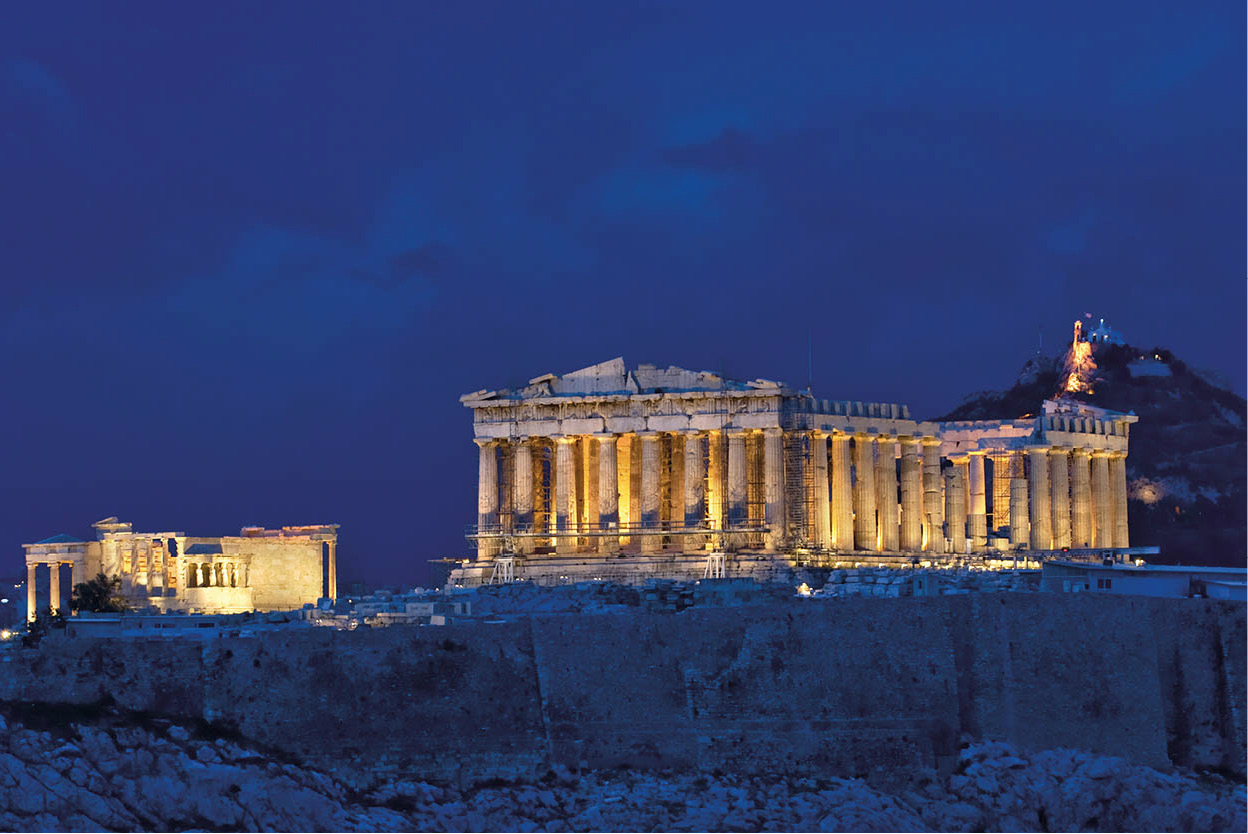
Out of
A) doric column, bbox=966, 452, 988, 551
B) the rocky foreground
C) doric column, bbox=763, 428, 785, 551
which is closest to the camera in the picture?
the rocky foreground

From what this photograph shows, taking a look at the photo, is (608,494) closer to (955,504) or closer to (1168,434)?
(955,504)

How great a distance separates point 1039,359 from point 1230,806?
7550cm

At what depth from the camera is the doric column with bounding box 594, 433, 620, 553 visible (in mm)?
77500

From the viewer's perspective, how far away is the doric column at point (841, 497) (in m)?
77.3

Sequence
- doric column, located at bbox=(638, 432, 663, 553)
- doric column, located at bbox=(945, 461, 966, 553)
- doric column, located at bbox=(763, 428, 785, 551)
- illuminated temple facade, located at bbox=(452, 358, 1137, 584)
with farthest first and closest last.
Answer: doric column, located at bbox=(945, 461, 966, 553) < doric column, located at bbox=(638, 432, 663, 553) < illuminated temple facade, located at bbox=(452, 358, 1137, 584) < doric column, located at bbox=(763, 428, 785, 551)

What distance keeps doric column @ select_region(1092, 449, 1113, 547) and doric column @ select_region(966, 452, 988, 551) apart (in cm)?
439

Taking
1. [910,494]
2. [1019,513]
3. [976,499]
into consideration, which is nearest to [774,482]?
[910,494]

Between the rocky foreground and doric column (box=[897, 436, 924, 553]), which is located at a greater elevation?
doric column (box=[897, 436, 924, 553])

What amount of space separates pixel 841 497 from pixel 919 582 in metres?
17.4

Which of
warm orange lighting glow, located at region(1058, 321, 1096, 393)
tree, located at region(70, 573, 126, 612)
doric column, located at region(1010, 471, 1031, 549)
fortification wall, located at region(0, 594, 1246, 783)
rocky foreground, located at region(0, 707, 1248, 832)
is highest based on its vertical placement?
warm orange lighting glow, located at region(1058, 321, 1096, 393)

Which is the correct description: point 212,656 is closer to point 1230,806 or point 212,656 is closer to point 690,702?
point 690,702

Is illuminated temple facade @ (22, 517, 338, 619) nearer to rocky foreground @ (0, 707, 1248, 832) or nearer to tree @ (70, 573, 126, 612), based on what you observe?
tree @ (70, 573, 126, 612)

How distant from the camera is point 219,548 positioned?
289ft

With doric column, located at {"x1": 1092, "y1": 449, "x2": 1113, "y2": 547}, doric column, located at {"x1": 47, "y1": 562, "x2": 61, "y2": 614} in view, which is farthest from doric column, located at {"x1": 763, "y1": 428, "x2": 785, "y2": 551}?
doric column, located at {"x1": 47, "y1": 562, "x2": 61, "y2": 614}
